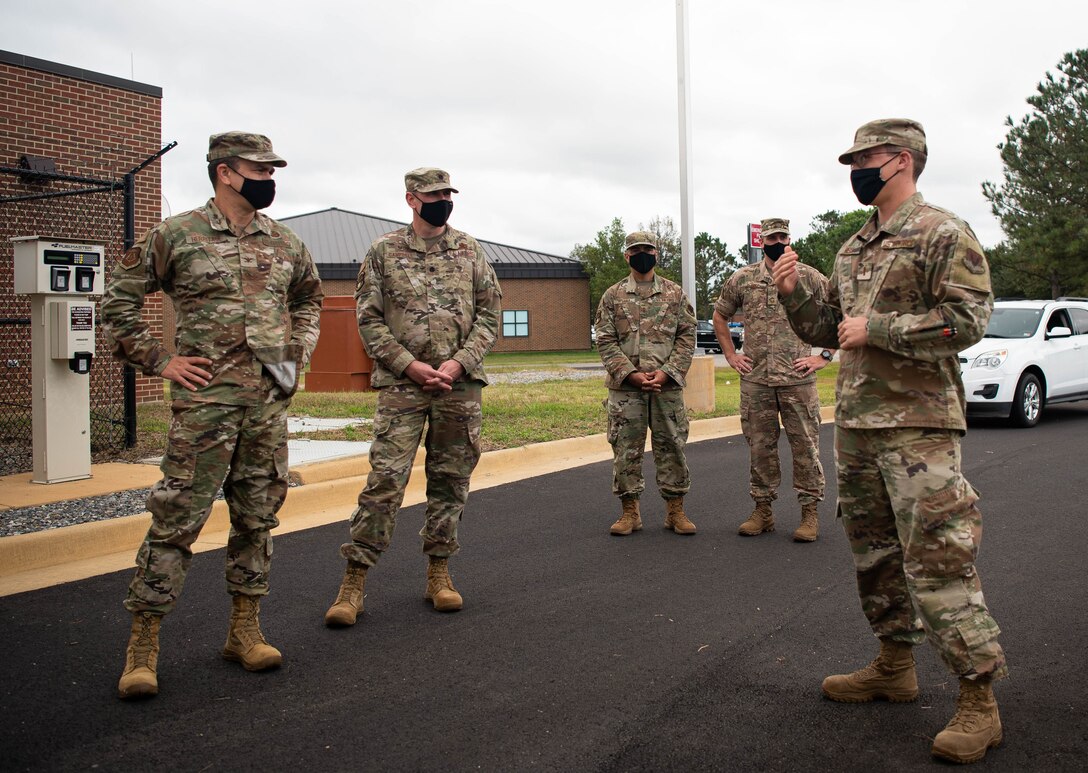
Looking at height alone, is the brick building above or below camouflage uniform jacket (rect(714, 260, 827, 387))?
above

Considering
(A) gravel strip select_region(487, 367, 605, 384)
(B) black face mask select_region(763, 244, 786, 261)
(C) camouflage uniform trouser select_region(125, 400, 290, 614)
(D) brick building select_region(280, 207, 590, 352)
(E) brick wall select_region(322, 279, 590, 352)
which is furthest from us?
(E) brick wall select_region(322, 279, 590, 352)

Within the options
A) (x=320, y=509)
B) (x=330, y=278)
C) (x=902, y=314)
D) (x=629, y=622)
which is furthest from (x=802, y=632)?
(x=330, y=278)

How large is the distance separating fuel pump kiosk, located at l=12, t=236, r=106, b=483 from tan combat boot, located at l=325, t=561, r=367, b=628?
4.09 meters

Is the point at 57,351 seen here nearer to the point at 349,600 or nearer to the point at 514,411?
the point at 349,600

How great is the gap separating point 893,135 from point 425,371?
2.41m

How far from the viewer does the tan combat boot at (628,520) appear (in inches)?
259

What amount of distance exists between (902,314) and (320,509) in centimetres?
524

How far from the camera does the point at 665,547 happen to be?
621 centimetres

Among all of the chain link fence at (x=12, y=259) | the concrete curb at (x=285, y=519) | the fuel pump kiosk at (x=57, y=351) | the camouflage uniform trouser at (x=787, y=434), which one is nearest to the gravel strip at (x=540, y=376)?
the concrete curb at (x=285, y=519)

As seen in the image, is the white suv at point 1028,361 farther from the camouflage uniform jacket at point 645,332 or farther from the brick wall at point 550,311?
the brick wall at point 550,311

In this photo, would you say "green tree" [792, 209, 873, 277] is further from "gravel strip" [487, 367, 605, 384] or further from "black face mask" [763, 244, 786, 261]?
"black face mask" [763, 244, 786, 261]

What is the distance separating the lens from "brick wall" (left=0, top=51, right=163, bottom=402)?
35.0 feet

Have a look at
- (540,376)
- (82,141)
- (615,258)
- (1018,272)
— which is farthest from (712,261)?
(82,141)

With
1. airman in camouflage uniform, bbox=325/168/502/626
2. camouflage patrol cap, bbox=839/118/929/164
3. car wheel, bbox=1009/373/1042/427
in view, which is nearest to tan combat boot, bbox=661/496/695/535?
airman in camouflage uniform, bbox=325/168/502/626
